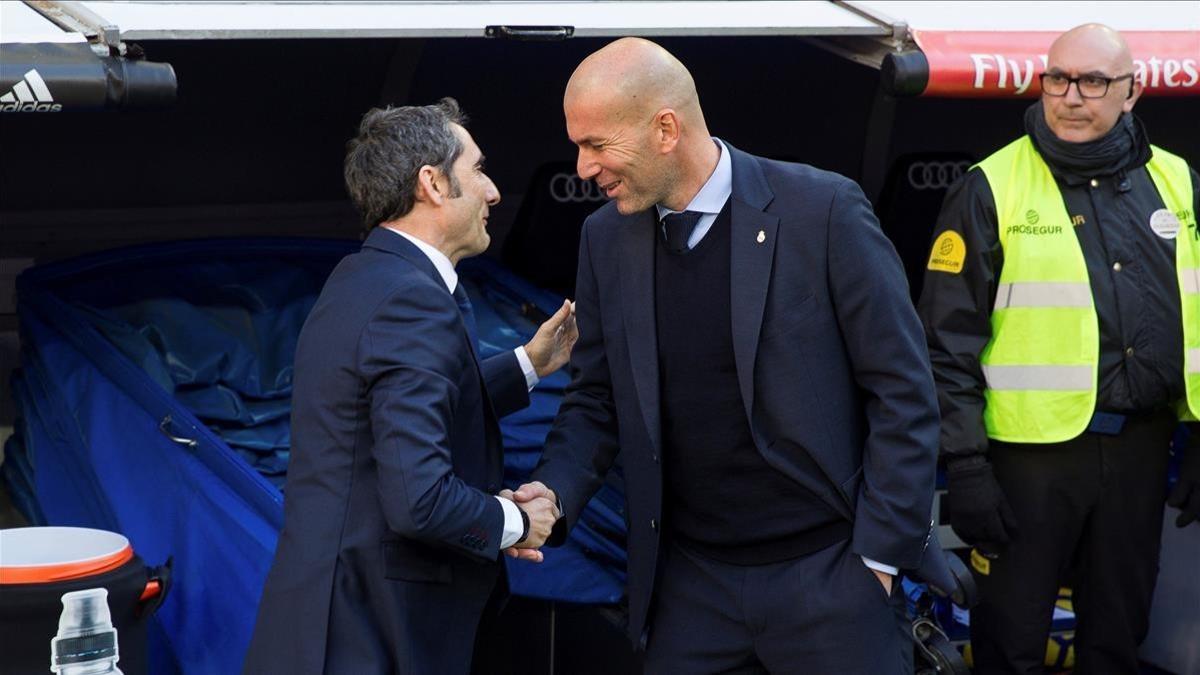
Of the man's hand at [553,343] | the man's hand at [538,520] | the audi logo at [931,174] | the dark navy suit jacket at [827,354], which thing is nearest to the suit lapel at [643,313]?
the dark navy suit jacket at [827,354]

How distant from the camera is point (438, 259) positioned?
9.61ft

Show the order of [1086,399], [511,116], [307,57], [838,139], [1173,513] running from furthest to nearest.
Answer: [838,139] < [511,116] < [307,57] < [1173,513] < [1086,399]

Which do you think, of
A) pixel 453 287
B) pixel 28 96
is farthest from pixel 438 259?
pixel 28 96

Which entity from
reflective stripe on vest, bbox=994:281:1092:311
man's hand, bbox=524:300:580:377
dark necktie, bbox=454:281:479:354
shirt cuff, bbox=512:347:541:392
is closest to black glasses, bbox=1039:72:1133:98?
reflective stripe on vest, bbox=994:281:1092:311

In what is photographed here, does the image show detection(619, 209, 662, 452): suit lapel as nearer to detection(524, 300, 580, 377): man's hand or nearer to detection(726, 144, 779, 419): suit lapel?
detection(726, 144, 779, 419): suit lapel

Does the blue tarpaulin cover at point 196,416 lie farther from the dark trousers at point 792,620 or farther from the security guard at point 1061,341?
the security guard at point 1061,341

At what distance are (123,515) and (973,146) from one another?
380 cm

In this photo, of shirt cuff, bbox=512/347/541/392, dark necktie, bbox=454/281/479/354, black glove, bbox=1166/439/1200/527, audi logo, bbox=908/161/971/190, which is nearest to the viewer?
dark necktie, bbox=454/281/479/354

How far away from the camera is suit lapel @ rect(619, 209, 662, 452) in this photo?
2.81 m

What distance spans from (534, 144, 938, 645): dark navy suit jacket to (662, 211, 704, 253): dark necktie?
0.13 feet

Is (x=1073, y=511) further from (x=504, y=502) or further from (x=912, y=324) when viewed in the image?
(x=504, y=502)

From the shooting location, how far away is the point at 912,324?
108 inches

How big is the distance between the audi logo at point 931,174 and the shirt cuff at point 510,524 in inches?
123

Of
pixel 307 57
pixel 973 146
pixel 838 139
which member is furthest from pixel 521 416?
pixel 973 146
